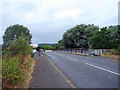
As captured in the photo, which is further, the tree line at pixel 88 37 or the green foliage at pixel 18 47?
the tree line at pixel 88 37

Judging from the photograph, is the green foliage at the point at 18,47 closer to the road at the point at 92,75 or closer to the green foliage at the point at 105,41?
the road at the point at 92,75

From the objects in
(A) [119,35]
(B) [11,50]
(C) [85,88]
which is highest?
(A) [119,35]

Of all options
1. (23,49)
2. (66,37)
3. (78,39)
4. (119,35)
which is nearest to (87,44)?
(78,39)

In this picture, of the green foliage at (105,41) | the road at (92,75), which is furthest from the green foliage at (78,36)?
the road at (92,75)

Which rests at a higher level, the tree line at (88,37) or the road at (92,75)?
the tree line at (88,37)

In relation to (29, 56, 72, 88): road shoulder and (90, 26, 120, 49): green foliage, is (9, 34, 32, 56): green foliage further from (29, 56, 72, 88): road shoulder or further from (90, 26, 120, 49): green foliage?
(90, 26, 120, 49): green foliage

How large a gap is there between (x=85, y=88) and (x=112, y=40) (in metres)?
27.4

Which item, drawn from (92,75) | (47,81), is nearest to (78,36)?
(92,75)

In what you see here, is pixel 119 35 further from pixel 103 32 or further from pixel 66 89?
pixel 66 89

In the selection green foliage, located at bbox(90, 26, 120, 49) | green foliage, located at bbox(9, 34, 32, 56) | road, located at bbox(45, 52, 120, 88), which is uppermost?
green foliage, located at bbox(90, 26, 120, 49)

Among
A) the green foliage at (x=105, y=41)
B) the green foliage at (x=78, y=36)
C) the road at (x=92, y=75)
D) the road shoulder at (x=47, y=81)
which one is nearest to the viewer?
the road shoulder at (x=47, y=81)

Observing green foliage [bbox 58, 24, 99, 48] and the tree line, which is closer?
the tree line

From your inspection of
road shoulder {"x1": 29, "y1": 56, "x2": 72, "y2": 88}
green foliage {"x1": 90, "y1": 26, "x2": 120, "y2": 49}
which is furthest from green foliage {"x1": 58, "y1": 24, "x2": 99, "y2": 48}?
road shoulder {"x1": 29, "y1": 56, "x2": 72, "y2": 88}

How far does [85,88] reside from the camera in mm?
6086
